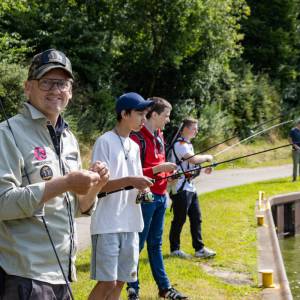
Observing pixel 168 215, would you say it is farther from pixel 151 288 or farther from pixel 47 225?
pixel 47 225

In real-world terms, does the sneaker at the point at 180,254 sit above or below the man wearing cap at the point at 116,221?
below

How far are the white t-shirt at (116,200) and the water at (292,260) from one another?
167 inches

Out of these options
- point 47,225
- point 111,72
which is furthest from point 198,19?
point 47,225

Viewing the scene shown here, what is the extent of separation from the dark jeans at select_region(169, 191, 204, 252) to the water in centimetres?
157

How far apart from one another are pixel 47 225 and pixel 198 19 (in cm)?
1993

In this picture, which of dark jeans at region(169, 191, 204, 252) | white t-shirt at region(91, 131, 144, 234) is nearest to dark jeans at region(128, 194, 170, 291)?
white t-shirt at region(91, 131, 144, 234)

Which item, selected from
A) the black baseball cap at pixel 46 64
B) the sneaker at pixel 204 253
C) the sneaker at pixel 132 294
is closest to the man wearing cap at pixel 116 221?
the sneaker at pixel 132 294

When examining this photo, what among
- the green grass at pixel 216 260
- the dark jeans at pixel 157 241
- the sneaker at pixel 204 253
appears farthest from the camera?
the sneaker at pixel 204 253

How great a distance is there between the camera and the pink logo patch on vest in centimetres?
304

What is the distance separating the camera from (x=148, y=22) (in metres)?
22.0

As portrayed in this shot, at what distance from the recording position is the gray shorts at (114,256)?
14.9 feet

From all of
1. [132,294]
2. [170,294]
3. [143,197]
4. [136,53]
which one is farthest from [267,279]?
[136,53]

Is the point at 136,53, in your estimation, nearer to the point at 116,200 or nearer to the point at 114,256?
the point at 116,200

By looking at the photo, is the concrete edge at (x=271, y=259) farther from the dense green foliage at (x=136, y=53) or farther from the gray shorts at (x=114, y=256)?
the dense green foliage at (x=136, y=53)
